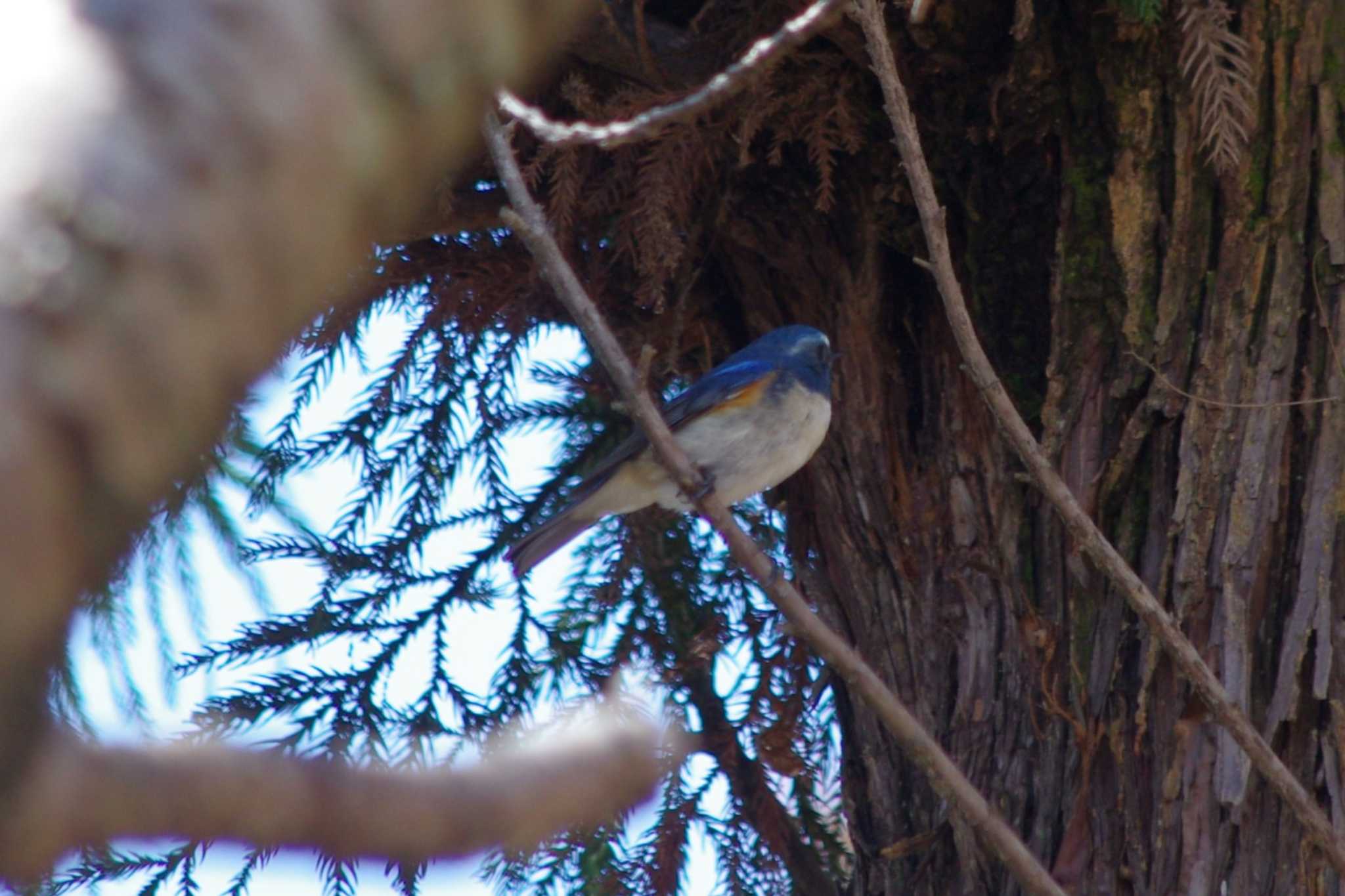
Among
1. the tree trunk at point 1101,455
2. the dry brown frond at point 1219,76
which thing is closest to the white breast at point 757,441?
the tree trunk at point 1101,455

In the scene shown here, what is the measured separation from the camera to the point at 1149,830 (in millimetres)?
2461

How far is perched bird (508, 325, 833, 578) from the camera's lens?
3420 mm

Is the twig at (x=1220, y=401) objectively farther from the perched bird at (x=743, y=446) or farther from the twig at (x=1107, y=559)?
the perched bird at (x=743, y=446)

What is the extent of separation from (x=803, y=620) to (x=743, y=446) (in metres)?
1.49

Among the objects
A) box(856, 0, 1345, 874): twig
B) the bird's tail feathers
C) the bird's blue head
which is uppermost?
the bird's blue head

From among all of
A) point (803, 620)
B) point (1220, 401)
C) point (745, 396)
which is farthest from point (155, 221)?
point (745, 396)

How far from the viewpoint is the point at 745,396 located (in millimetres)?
3842

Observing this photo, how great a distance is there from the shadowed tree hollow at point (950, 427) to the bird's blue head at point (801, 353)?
5 cm

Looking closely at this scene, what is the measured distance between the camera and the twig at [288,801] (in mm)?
651

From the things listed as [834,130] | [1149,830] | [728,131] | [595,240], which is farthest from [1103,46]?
[1149,830]

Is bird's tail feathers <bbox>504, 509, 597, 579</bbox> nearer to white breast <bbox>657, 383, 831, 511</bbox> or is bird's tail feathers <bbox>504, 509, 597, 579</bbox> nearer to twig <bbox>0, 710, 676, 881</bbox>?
white breast <bbox>657, 383, 831, 511</bbox>

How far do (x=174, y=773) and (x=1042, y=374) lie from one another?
253 cm

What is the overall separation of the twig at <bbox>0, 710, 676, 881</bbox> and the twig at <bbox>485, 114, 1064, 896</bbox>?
1.39 m

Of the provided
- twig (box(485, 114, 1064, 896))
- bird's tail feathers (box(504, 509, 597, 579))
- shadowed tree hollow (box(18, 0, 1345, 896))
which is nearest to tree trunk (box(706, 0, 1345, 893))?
shadowed tree hollow (box(18, 0, 1345, 896))
